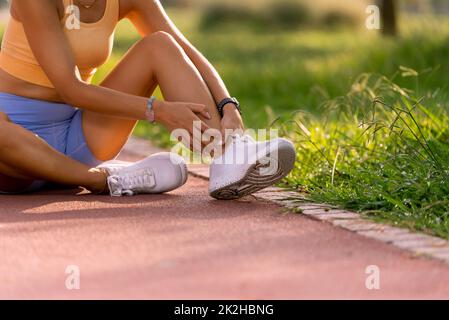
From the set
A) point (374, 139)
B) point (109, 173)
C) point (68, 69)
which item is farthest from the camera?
point (374, 139)

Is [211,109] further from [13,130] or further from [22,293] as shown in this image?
[22,293]

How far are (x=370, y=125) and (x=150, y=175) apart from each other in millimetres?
1073

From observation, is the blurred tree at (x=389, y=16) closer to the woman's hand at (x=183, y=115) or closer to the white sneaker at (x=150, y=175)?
the white sneaker at (x=150, y=175)

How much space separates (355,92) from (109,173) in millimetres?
1902

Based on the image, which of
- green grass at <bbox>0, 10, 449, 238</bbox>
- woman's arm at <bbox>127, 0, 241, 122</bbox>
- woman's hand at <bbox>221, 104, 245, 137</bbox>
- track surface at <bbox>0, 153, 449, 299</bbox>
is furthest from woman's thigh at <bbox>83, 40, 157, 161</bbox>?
green grass at <bbox>0, 10, 449, 238</bbox>

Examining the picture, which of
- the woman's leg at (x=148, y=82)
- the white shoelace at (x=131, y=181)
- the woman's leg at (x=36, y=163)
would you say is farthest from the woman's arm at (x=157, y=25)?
the woman's leg at (x=36, y=163)

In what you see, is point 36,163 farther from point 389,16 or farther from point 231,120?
point 389,16

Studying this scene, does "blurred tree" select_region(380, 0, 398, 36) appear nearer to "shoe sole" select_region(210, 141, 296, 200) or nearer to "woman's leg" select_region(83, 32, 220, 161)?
"woman's leg" select_region(83, 32, 220, 161)

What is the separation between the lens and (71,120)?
5.16 m

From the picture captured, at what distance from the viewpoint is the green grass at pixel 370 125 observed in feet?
15.2

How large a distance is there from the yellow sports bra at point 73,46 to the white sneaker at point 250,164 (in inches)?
30.9
